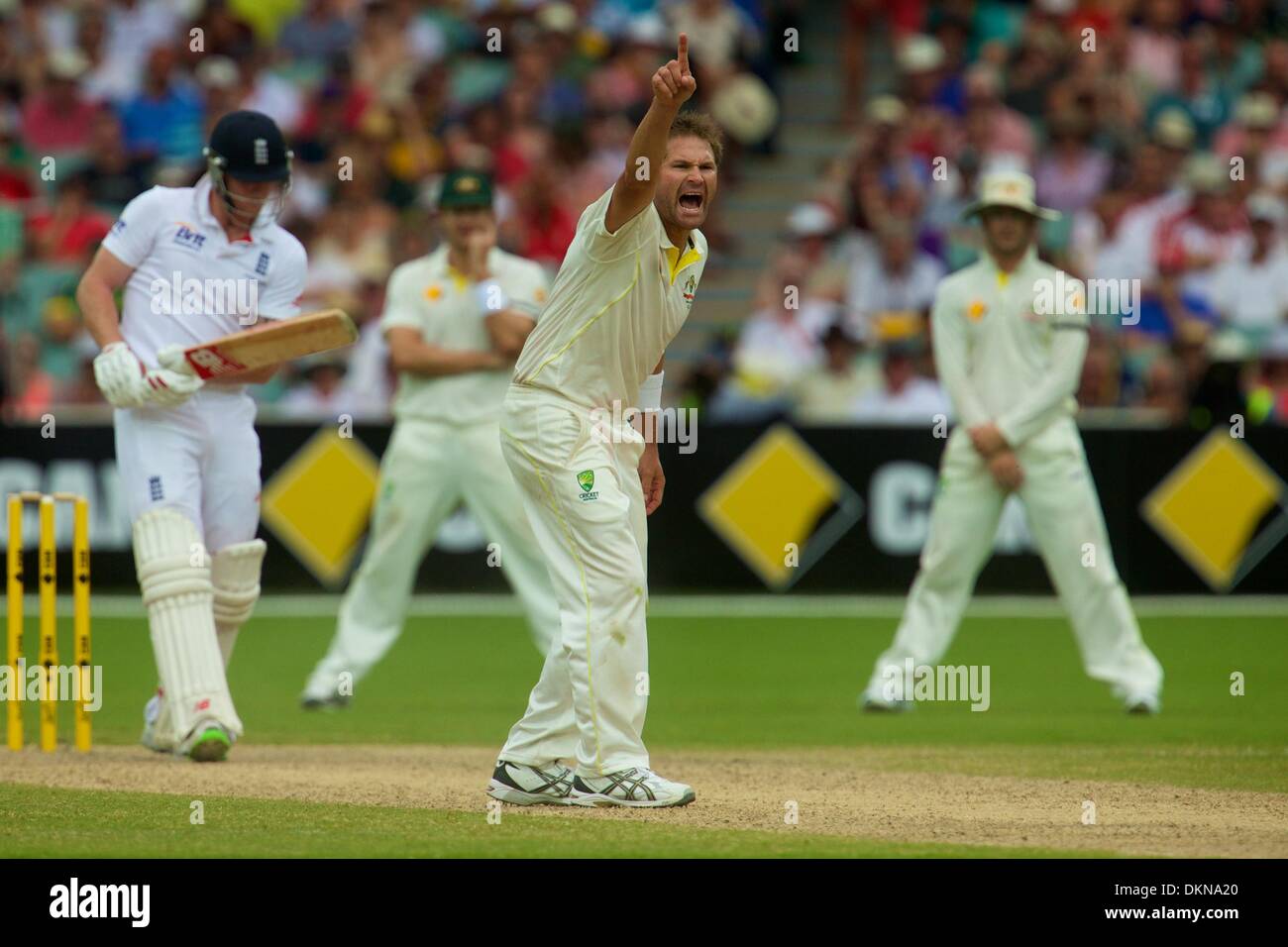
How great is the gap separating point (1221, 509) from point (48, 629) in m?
8.88

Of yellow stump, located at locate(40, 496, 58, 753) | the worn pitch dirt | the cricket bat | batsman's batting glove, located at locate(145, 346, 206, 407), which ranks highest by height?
the cricket bat

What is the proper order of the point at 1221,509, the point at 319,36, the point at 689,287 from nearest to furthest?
the point at 689,287 → the point at 1221,509 → the point at 319,36

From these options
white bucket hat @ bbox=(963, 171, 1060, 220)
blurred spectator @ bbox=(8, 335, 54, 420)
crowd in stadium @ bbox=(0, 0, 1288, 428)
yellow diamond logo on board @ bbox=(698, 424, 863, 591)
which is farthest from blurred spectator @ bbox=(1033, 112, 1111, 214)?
blurred spectator @ bbox=(8, 335, 54, 420)

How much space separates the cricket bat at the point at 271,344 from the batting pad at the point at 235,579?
0.79 meters

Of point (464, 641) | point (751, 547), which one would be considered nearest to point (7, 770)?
point (464, 641)

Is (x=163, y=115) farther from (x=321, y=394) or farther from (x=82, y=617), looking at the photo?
(x=82, y=617)

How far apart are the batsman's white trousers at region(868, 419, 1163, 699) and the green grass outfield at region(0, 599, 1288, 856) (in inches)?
10.5

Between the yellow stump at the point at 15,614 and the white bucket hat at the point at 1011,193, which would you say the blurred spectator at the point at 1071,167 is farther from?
the yellow stump at the point at 15,614

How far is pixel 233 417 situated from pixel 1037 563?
26.1 feet

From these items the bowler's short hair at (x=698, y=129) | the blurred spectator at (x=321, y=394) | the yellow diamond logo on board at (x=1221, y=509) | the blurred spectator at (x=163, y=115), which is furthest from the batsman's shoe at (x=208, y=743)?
the blurred spectator at (x=163, y=115)

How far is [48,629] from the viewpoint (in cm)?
830

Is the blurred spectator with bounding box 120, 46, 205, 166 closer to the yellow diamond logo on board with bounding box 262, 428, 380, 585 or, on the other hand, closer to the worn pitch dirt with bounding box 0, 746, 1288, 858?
the yellow diamond logo on board with bounding box 262, 428, 380, 585

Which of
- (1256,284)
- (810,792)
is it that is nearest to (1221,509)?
(1256,284)

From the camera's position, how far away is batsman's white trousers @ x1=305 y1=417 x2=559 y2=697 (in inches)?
395
